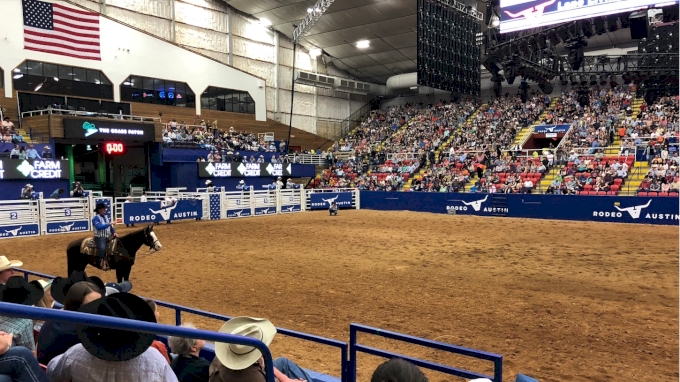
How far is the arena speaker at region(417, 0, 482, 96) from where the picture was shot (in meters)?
21.0

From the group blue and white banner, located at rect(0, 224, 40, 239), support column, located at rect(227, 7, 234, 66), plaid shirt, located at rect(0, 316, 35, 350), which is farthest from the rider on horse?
support column, located at rect(227, 7, 234, 66)

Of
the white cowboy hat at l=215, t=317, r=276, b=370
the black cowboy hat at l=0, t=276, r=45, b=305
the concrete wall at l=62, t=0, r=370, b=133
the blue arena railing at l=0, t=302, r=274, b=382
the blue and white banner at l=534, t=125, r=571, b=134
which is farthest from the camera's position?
the concrete wall at l=62, t=0, r=370, b=133

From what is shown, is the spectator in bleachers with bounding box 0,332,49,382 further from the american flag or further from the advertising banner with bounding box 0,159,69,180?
the american flag

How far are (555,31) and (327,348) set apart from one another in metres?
17.2

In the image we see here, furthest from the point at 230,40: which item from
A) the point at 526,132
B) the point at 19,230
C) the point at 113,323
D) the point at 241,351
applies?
the point at 113,323

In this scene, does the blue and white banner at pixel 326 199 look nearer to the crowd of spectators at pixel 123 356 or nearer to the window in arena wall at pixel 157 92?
the window in arena wall at pixel 157 92

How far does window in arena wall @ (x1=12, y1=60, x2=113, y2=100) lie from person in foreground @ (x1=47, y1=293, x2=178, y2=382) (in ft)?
107

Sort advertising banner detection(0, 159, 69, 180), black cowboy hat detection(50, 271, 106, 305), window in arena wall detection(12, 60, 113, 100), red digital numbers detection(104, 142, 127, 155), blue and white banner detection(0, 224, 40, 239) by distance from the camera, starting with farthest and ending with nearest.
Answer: window in arena wall detection(12, 60, 113, 100) → red digital numbers detection(104, 142, 127, 155) → advertising banner detection(0, 159, 69, 180) → blue and white banner detection(0, 224, 40, 239) → black cowboy hat detection(50, 271, 106, 305)

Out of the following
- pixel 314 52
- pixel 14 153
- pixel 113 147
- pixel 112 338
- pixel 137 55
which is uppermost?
pixel 314 52

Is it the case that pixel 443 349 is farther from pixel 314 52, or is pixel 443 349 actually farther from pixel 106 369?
pixel 314 52

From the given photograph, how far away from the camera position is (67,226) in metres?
19.3

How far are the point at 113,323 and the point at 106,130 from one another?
90.9 feet

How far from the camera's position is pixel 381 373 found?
2.04m

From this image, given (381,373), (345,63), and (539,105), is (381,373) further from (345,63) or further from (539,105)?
(345,63)
